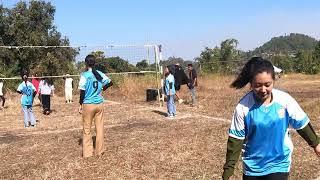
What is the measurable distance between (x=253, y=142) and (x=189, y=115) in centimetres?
1171

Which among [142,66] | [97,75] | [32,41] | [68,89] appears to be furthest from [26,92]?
[32,41]

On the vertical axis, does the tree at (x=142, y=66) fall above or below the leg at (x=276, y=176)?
above

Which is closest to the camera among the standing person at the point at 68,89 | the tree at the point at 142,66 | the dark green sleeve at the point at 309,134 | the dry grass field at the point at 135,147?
the dark green sleeve at the point at 309,134

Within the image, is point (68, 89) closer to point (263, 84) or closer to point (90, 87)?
point (90, 87)

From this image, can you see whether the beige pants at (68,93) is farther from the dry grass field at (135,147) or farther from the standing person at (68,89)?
the dry grass field at (135,147)

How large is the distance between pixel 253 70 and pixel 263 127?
0.45 meters

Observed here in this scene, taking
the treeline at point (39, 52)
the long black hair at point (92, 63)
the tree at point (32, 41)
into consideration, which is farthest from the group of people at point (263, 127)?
the tree at point (32, 41)

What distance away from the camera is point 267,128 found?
164 inches

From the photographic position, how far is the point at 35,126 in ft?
49.0

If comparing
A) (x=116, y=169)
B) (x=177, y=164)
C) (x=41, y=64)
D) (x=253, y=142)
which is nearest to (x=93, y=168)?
(x=116, y=169)

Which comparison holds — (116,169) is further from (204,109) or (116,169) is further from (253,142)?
(204,109)

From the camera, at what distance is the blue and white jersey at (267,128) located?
4.16 metres

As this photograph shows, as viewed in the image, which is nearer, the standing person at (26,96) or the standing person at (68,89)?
the standing person at (26,96)

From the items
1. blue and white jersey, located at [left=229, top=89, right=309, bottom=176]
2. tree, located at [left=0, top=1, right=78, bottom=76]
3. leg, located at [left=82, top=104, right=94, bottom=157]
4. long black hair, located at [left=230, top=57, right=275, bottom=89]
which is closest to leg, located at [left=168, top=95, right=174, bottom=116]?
leg, located at [left=82, top=104, right=94, bottom=157]
